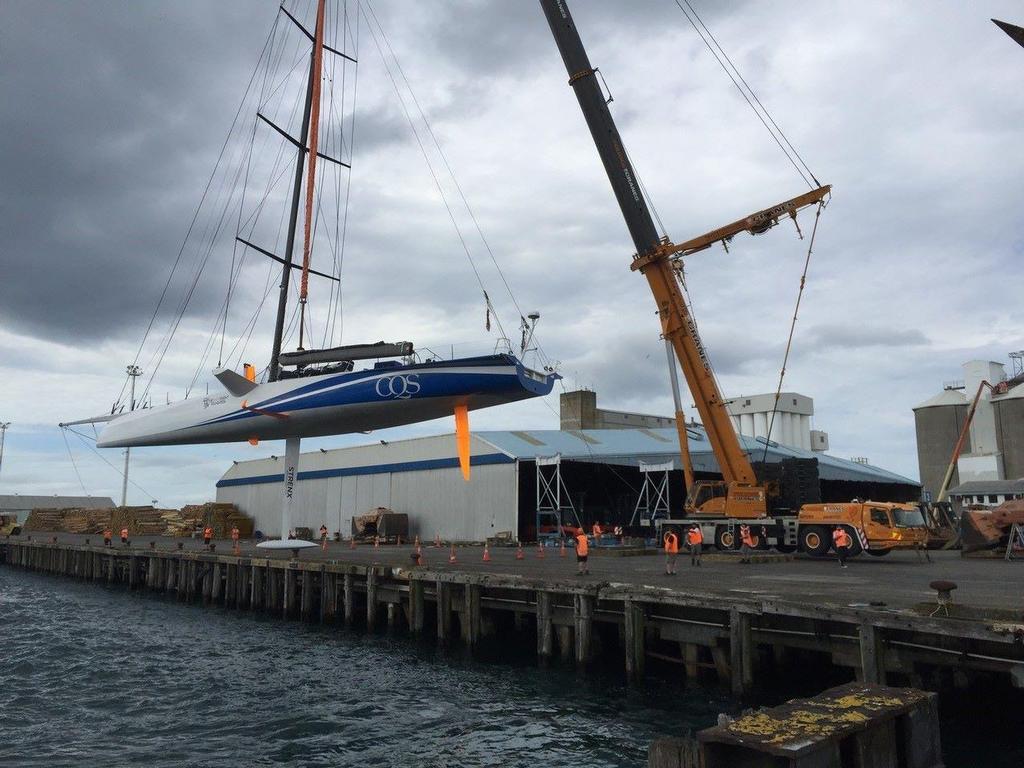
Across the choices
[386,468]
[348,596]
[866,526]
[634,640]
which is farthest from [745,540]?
[386,468]

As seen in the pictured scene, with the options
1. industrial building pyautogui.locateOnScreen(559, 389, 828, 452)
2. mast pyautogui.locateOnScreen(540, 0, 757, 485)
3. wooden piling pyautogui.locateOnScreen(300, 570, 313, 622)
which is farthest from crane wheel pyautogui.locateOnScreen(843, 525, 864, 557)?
industrial building pyautogui.locateOnScreen(559, 389, 828, 452)

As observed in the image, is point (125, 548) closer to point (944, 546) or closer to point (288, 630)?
point (288, 630)

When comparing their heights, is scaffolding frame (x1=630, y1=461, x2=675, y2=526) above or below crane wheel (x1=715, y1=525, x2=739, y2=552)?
above

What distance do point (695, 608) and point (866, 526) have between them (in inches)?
453

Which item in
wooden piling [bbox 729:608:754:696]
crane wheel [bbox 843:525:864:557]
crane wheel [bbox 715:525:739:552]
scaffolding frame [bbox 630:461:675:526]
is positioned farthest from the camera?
scaffolding frame [bbox 630:461:675:526]

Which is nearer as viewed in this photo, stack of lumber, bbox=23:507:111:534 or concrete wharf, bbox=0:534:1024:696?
concrete wharf, bbox=0:534:1024:696

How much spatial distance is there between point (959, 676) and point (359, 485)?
38690 millimetres

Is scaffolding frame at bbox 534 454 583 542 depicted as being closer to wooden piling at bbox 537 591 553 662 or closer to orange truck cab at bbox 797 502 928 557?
orange truck cab at bbox 797 502 928 557

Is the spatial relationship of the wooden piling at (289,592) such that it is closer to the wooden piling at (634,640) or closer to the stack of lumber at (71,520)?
the wooden piling at (634,640)

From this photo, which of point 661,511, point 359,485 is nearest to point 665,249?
point 661,511

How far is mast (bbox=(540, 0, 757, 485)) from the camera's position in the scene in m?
25.3

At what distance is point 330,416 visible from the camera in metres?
22.2

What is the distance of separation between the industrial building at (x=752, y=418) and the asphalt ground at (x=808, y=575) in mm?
35256

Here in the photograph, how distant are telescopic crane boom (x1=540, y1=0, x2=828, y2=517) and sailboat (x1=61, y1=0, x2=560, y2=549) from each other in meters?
6.95
